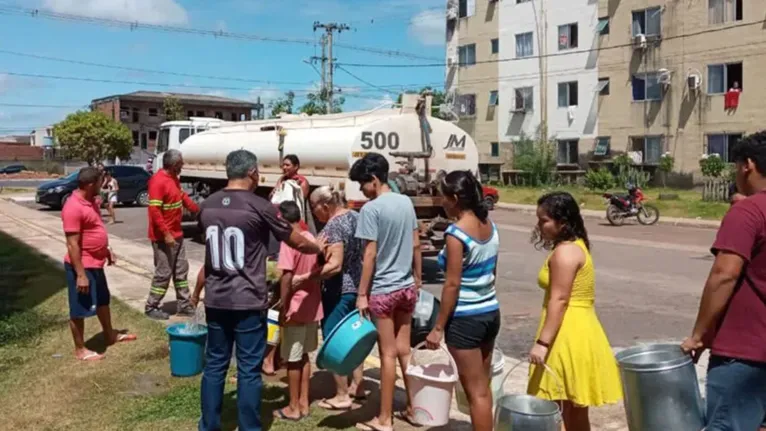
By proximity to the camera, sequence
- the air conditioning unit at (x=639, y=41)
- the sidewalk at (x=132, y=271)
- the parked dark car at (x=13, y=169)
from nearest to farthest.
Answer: the sidewalk at (x=132, y=271) < the air conditioning unit at (x=639, y=41) < the parked dark car at (x=13, y=169)

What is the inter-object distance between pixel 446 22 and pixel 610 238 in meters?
31.9

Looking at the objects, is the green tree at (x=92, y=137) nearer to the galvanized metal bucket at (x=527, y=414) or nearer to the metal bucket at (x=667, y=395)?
the galvanized metal bucket at (x=527, y=414)

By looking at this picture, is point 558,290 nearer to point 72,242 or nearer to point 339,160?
point 72,242

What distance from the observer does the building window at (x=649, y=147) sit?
35656 mm

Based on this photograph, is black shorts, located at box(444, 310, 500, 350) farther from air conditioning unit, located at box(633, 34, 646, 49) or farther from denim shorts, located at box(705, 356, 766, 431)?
air conditioning unit, located at box(633, 34, 646, 49)

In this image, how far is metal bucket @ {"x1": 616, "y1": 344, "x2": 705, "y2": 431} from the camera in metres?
3.66

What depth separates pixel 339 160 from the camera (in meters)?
12.6

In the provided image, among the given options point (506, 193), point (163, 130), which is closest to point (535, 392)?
point (163, 130)

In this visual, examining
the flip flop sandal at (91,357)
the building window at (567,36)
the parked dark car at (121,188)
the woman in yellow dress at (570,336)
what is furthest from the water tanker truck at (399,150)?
the building window at (567,36)

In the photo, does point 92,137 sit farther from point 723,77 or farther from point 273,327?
point 273,327

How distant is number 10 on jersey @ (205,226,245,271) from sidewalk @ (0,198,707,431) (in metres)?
1.81

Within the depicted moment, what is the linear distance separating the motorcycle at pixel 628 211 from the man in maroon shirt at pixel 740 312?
63.7 ft

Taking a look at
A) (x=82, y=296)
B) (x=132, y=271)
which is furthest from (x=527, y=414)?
(x=132, y=271)

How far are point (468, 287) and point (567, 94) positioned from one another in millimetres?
37969
